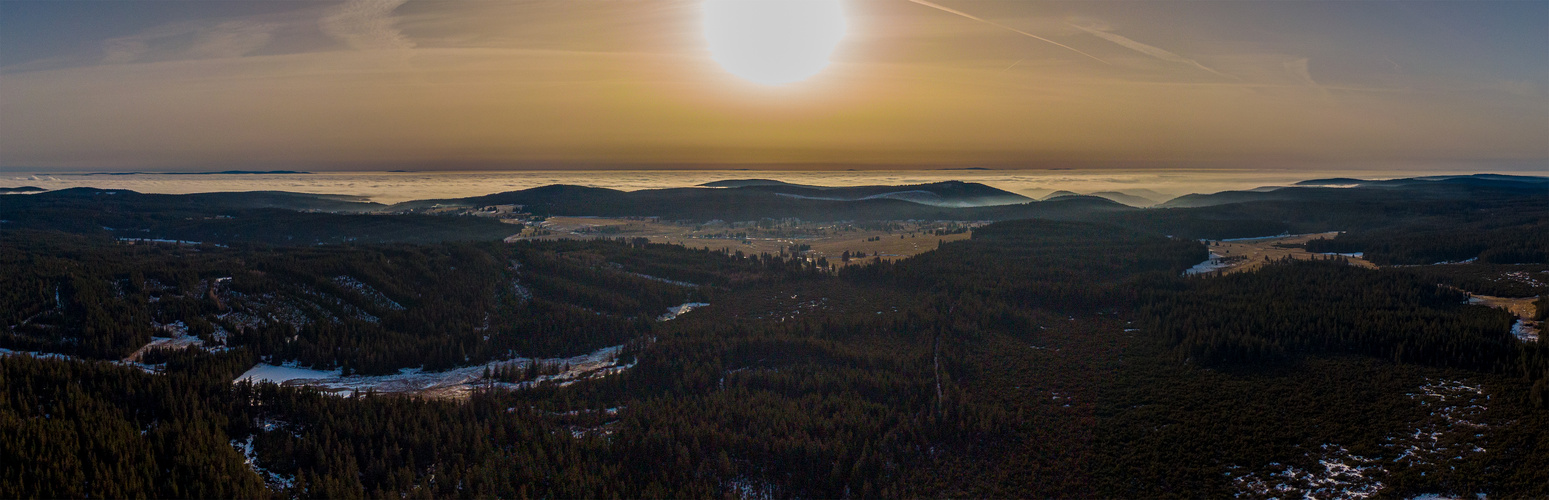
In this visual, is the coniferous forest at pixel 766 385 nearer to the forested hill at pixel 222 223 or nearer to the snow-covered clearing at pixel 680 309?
the snow-covered clearing at pixel 680 309

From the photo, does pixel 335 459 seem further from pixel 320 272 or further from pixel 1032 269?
pixel 1032 269

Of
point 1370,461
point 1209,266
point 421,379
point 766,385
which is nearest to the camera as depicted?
point 1370,461

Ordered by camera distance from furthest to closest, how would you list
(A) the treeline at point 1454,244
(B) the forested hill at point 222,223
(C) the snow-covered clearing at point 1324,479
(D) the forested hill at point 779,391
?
(B) the forested hill at point 222,223 < (A) the treeline at point 1454,244 < (D) the forested hill at point 779,391 < (C) the snow-covered clearing at point 1324,479

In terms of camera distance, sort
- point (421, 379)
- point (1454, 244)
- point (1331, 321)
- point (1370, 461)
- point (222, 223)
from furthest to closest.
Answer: point (222, 223) → point (1454, 244) → point (421, 379) → point (1331, 321) → point (1370, 461)

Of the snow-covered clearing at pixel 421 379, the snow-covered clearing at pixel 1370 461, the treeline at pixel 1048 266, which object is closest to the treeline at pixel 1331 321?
the treeline at pixel 1048 266

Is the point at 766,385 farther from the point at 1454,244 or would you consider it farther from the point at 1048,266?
the point at 1454,244

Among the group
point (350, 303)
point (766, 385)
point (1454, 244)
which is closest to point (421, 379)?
point (350, 303)

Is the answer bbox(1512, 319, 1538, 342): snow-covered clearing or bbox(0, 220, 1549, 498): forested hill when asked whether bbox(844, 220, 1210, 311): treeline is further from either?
bbox(1512, 319, 1538, 342): snow-covered clearing

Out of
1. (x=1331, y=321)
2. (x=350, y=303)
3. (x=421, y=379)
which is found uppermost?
(x=1331, y=321)
